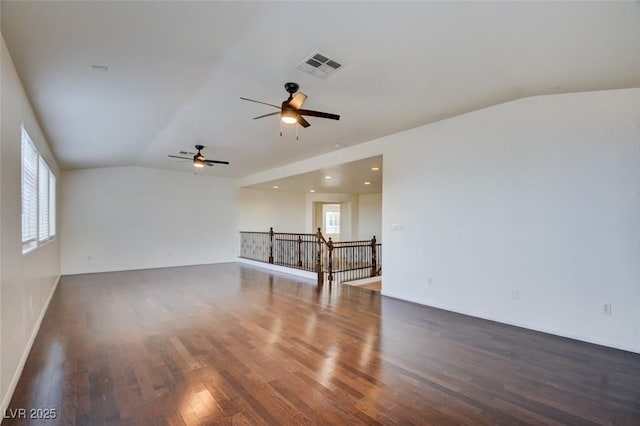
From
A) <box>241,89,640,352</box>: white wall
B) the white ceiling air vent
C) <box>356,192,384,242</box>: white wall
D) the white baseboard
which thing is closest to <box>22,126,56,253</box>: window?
the white baseboard

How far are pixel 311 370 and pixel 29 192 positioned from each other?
12.8 feet

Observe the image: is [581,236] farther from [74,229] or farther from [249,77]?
[74,229]

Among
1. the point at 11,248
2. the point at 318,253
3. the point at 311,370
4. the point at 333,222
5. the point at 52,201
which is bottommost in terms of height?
the point at 311,370

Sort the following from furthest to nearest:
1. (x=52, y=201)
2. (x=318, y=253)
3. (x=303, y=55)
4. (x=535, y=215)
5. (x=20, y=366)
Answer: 1. (x=318, y=253)
2. (x=52, y=201)
3. (x=535, y=215)
4. (x=303, y=55)
5. (x=20, y=366)

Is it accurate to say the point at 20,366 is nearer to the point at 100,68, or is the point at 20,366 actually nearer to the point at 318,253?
the point at 100,68

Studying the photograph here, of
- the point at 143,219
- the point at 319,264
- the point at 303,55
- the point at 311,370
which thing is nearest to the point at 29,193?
the point at 303,55

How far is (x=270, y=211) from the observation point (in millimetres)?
11828

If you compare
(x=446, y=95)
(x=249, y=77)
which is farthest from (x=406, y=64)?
(x=249, y=77)

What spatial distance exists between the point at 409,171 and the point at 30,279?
5444mm

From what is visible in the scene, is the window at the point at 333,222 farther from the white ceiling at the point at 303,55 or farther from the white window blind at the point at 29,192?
the white window blind at the point at 29,192

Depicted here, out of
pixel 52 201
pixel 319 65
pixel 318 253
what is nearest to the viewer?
pixel 319 65

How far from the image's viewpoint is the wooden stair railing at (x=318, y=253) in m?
7.67

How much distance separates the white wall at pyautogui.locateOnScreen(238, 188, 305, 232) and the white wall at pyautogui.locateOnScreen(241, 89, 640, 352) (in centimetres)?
700

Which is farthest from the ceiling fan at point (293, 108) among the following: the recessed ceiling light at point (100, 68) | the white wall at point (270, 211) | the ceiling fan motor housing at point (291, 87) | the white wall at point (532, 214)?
the white wall at point (270, 211)
